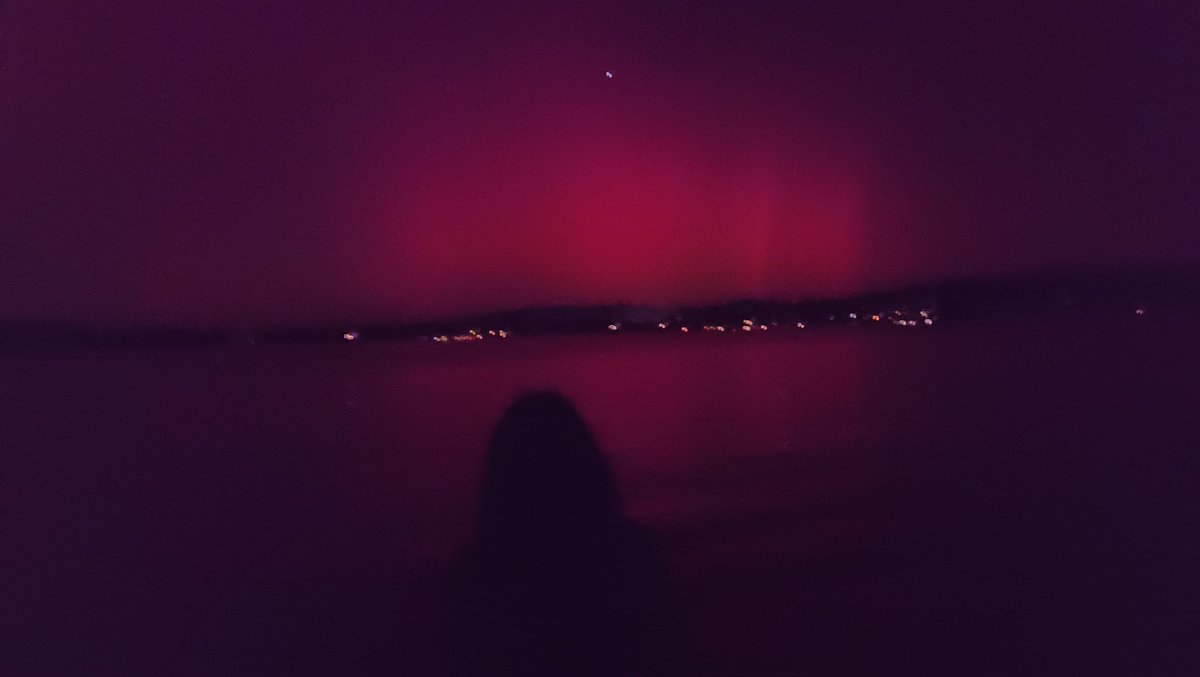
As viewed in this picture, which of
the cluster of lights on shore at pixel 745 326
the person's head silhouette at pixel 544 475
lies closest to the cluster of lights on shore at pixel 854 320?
the cluster of lights on shore at pixel 745 326

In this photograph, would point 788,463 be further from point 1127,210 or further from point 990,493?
point 1127,210

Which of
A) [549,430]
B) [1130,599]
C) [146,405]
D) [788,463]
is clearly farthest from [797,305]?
[146,405]

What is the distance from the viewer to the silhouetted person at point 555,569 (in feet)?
2.48

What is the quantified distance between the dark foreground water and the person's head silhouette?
18mm

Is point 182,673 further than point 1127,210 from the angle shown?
No

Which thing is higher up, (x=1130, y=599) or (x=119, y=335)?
(x=119, y=335)

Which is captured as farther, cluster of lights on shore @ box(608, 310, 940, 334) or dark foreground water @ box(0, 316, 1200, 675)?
cluster of lights on shore @ box(608, 310, 940, 334)

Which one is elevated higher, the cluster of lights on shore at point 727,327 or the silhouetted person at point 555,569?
the cluster of lights on shore at point 727,327

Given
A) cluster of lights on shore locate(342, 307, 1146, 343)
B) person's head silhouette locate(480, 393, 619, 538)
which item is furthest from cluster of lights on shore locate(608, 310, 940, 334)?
person's head silhouette locate(480, 393, 619, 538)

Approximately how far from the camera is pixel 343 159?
0.84 metres

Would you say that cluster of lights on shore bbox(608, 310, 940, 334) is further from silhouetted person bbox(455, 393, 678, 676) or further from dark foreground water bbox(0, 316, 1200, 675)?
silhouetted person bbox(455, 393, 678, 676)

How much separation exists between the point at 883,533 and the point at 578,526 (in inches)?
11.5

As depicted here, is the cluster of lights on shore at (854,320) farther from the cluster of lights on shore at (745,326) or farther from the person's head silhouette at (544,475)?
the person's head silhouette at (544,475)

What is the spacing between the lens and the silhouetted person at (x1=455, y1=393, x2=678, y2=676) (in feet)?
2.48
